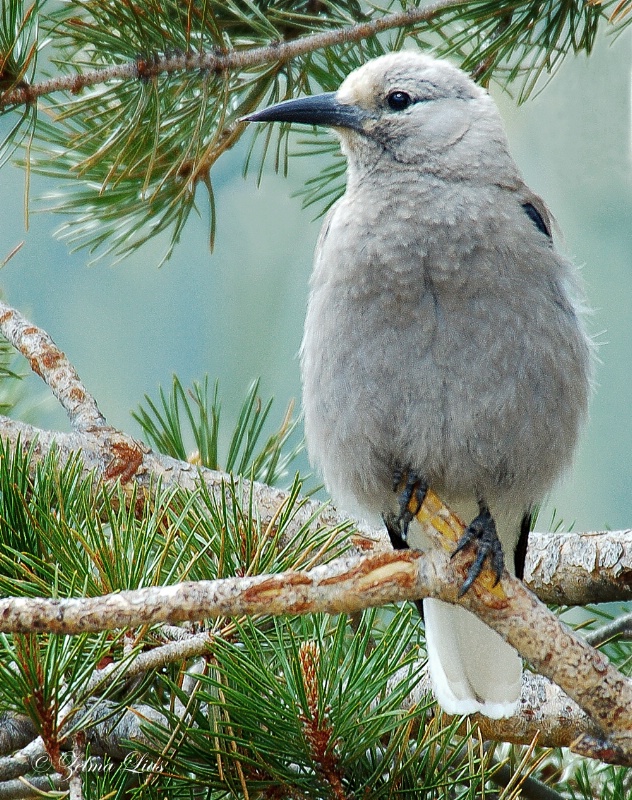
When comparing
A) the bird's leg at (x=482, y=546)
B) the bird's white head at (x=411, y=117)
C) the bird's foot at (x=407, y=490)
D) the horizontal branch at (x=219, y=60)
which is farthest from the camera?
the bird's white head at (x=411, y=117)

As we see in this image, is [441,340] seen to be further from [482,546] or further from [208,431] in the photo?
[208,431]

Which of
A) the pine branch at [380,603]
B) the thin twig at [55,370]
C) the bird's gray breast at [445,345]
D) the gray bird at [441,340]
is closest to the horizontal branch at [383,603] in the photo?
the pine branch at [380,603]

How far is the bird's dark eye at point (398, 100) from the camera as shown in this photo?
71.3 inches

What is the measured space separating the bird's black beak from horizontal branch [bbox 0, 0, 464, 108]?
0.09m

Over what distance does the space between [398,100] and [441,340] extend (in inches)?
22.4

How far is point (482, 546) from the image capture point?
1.29 m

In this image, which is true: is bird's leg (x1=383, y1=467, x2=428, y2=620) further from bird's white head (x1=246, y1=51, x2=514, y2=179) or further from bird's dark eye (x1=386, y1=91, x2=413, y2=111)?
bird's dark eye (x1=386, y1=91, x2=413, y2=111)

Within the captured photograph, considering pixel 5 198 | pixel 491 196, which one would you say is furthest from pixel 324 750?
pixel 5 198

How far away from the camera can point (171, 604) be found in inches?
33.0

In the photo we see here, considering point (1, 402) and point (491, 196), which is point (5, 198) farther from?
point (491, 196)

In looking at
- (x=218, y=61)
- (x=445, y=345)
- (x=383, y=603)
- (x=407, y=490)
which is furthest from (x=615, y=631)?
(x=218, y=61)

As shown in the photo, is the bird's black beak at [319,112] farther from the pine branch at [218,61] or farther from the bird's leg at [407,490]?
the bird's leg at [407,490]

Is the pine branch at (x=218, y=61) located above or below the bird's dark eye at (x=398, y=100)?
above

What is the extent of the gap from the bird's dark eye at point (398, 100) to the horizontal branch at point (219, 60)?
15 centimetres
